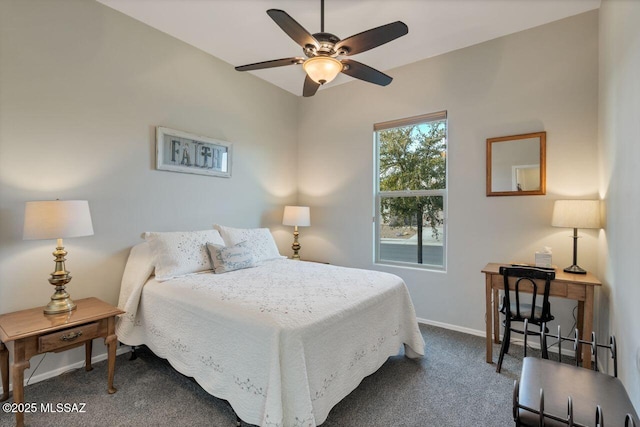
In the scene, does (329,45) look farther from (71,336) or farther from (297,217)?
(71,336)

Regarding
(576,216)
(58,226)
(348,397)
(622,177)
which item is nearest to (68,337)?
(58,226)

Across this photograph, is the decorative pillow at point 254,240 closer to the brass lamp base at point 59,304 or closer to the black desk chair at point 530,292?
the brass lamp base at point 59,304

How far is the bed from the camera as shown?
1.54 meters

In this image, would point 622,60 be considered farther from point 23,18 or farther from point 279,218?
point 23,18

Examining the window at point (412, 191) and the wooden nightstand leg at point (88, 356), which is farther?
the window at point (412, 191)

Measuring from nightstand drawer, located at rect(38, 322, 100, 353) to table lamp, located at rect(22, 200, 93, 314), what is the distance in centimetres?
24

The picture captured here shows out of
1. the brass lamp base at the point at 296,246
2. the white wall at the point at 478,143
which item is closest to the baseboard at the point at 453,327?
the white wall at the point at 478,143

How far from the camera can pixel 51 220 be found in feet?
6.41

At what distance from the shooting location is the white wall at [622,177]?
1.47 m

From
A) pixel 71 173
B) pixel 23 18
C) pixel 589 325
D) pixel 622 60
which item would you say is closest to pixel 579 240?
pixel 589 325

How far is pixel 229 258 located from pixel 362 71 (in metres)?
1.91

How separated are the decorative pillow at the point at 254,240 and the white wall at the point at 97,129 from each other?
395mm

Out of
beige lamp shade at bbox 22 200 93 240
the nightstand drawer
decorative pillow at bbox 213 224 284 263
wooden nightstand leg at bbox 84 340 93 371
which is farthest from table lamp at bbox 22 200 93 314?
decorative pillow at bbox 213 224 284 263

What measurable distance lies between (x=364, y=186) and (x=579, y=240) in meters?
2.18
